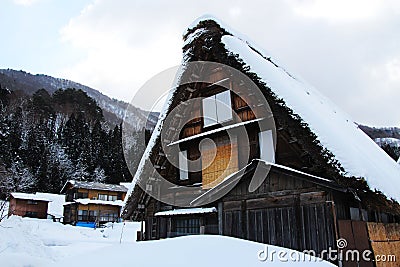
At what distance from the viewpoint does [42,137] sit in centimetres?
4650

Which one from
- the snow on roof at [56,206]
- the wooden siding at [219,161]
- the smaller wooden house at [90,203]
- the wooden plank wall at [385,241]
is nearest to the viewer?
the wooden plank wall at [385,241]

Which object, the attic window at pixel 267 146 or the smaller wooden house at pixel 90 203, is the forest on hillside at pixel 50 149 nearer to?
the smaller wooden house at pixel 90 203

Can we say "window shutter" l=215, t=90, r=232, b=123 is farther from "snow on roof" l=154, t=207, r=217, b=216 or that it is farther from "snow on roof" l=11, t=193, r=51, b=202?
"snow on roof" l=11, t=193, r=51, b=202

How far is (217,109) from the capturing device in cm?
955

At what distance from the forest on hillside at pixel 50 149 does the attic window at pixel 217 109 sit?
114 feet

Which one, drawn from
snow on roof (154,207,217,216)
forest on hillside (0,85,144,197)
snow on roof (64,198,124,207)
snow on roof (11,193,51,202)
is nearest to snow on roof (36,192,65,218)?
forest on hillside (0,85,144,197)

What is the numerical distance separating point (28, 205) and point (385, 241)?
119 feet

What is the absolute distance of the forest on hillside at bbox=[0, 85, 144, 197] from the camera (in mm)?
41844

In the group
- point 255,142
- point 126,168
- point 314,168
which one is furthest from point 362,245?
point 126,168

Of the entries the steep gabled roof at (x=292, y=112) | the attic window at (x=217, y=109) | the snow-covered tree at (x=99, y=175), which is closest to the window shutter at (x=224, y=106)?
the attic window at (x=217, y=109)

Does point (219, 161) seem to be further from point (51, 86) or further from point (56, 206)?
point (51, 86)

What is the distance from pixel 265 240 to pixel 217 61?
4.98m

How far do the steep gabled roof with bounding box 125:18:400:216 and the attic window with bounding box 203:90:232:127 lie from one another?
3.17ft

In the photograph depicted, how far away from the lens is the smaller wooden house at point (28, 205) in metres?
34.1
